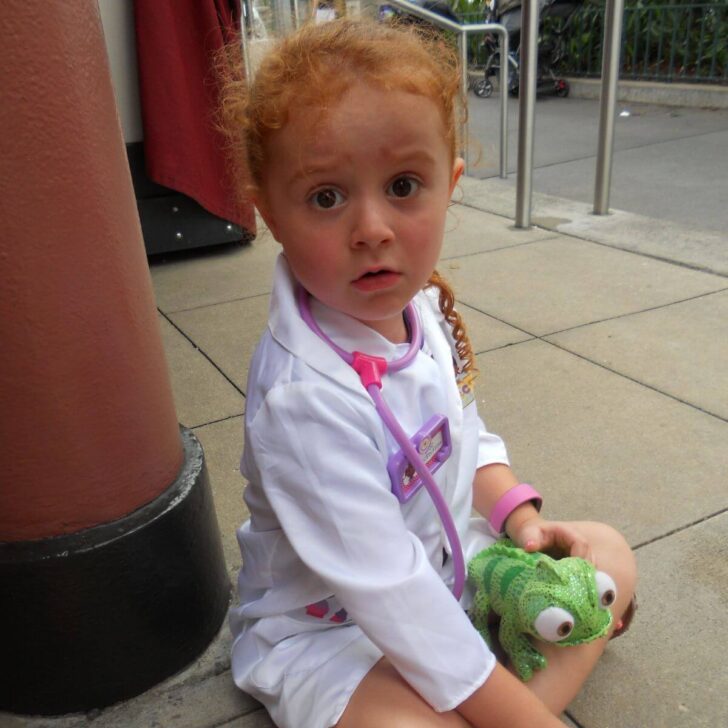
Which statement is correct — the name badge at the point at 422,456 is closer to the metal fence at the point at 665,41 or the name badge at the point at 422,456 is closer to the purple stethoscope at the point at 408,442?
the purple stethoscope at the point at 408,442

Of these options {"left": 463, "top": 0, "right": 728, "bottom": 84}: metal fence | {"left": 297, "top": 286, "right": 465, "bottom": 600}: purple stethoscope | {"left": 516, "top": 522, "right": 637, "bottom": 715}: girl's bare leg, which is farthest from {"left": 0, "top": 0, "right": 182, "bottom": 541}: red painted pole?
{"left": 463, "top": 0, "right": 728, "bottom": 84}: metal fence

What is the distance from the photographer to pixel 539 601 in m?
1.46

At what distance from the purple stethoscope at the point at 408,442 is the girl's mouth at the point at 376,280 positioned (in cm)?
11

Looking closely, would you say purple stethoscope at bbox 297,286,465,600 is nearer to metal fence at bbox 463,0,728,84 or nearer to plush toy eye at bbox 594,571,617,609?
plush toy eye at bbox 594,571,617,609

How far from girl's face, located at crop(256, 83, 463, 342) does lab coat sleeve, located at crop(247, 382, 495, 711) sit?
0.18 m

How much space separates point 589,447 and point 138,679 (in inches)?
55.3

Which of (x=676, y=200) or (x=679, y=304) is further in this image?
(x=676, y=200)

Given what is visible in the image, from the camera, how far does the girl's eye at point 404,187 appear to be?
1.29m

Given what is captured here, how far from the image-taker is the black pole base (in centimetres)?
152

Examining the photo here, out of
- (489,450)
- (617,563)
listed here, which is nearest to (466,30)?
(489,450)

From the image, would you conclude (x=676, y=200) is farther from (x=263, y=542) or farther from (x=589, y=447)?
(x=263, y=542)

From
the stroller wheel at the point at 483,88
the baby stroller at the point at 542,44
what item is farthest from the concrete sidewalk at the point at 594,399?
the stroller wheel at the point at 483,88

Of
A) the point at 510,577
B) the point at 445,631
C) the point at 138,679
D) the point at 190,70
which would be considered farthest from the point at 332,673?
the point at 190,70

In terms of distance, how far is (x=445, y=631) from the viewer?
1.28 m
